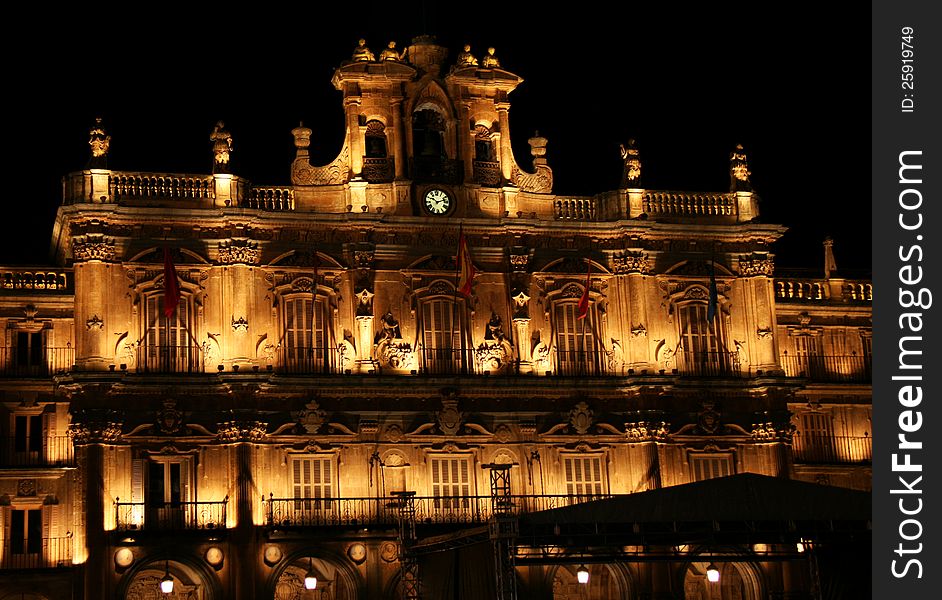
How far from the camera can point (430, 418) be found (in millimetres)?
64688

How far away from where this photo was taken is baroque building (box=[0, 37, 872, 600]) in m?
61.7

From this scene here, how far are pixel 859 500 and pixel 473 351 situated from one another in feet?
62.4

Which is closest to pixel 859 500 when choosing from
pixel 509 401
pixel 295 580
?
pixel 509 401

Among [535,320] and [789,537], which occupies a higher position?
[535,320]

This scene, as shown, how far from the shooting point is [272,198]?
65875 millimetres

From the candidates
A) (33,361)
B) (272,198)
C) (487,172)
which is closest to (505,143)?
Result: (487,172)

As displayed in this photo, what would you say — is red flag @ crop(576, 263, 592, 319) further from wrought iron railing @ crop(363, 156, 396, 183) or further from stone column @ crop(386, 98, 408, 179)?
wrought iron railing @ crop(363, 156, 396, 183)

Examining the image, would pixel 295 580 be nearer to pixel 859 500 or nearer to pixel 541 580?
pixel 541 580

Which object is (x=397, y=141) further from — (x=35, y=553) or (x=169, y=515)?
(x=35, y=553)

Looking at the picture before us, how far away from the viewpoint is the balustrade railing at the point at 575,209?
68.6m

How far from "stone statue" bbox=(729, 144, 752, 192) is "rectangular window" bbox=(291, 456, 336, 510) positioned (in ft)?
64.0

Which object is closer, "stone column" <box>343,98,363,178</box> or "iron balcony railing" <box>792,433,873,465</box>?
"stone column" <box>343,98,363,178</box>

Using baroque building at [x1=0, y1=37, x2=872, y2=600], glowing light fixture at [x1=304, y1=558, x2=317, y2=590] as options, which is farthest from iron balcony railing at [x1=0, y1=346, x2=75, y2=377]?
glowing light fixture at [x1=304, y1=558, x2=317, y2=590]

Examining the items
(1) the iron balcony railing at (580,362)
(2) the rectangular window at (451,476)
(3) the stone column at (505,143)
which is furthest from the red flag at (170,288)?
(1) the iron balcony railing at (580,362)
